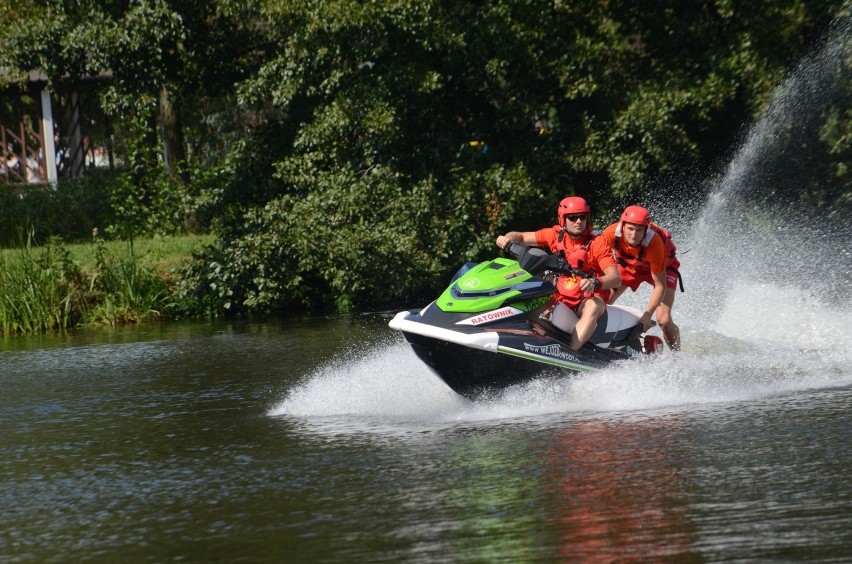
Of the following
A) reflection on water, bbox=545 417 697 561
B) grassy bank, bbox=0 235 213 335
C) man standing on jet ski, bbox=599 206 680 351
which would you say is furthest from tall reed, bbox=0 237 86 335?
reflection on water, bbox=545 417 697 561

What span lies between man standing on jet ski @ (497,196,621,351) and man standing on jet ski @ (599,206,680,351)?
0.16 meters

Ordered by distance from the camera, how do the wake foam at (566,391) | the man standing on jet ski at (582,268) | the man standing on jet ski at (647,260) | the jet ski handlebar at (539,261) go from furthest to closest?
1. the man standing on jet ski at (647,260)
2. the man standing on jet ski at (582,268)
3. the wake foam at (566,391)
4. the jet ski handlebar at (539,261)

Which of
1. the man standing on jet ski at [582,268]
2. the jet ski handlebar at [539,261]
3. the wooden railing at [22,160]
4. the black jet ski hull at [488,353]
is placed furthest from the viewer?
the wooden railing at [22,160]

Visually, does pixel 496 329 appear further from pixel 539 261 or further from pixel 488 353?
pixel 539 261

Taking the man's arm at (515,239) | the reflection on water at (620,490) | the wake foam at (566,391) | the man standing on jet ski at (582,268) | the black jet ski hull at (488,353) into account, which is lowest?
the reflection on water at (620,490)

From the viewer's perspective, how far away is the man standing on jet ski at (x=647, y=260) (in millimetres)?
9500

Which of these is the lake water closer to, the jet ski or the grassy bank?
the jet ski

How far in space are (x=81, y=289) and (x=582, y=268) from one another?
10464 millimetres

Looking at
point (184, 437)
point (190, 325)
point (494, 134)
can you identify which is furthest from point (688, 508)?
point (494, 134)

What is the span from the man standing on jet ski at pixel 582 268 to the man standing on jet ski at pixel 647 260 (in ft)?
0.54

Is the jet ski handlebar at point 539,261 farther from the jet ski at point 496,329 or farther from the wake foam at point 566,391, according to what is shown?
the wake foam at point 566,391

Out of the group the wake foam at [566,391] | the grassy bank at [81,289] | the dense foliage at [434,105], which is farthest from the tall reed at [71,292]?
the wake foam at [566,391]

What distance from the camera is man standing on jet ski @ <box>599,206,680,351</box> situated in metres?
9.50

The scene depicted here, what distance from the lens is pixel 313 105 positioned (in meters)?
18.2
